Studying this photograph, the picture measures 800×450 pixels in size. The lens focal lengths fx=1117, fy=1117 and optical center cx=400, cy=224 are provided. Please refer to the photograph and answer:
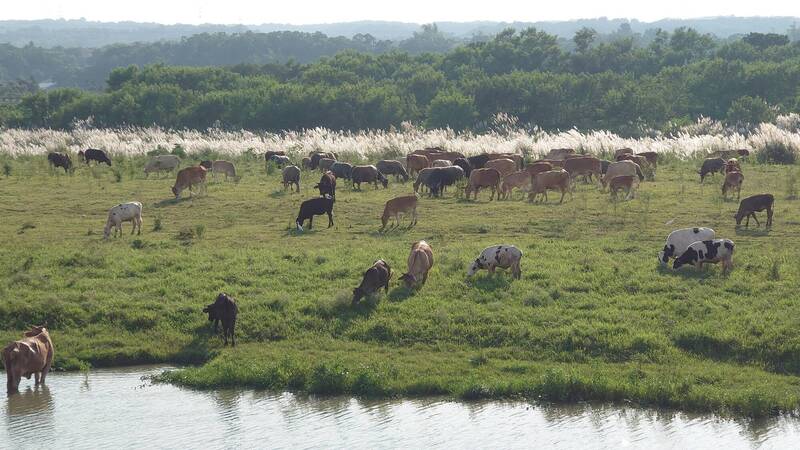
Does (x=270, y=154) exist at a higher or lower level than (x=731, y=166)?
lower

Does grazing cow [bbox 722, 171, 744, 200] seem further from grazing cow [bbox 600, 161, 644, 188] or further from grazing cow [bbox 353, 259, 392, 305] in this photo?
grazing cow [bbox 353, 259, 392, 305]

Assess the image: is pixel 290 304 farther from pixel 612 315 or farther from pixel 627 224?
pixel 627 224

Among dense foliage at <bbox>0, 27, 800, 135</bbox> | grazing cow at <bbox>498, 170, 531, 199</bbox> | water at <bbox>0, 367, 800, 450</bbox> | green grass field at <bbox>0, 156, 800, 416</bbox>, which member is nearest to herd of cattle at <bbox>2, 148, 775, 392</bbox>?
grazing cow at <bbox>498, 170, 531, 199</bbox>

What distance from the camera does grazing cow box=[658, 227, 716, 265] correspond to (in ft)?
63.6

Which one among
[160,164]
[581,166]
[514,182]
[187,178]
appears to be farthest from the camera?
[160,164]

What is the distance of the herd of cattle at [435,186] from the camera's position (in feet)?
53.5

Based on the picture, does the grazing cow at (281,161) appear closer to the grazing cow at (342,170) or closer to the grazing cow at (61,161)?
the grazing cow at (342,170)

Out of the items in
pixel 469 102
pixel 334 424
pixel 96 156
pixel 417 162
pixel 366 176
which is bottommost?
pixel 96 156

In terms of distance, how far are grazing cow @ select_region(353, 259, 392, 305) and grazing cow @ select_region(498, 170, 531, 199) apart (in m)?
12.0

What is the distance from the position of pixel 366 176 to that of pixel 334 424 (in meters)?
18.9

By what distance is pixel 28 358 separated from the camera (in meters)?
14.7

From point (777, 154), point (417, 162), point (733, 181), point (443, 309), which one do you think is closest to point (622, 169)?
point (733, 181)

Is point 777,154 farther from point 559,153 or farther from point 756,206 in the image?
point 756,206

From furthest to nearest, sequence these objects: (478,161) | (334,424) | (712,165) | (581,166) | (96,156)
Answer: (96,156) < (478,161) < (712,165) < (581,166) < (334,424)
